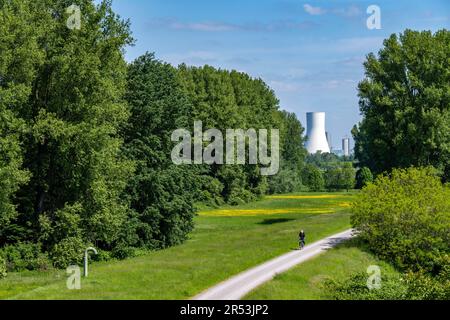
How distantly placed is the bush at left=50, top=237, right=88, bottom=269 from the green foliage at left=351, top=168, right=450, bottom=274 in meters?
18.5

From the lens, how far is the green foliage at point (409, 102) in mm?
56594

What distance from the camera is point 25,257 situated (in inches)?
1515

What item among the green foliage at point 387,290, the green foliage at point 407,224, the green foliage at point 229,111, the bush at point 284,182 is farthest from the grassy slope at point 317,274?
the bush at point 284,182

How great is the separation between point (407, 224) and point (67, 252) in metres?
22.2

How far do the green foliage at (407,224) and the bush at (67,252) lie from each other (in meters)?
18.5

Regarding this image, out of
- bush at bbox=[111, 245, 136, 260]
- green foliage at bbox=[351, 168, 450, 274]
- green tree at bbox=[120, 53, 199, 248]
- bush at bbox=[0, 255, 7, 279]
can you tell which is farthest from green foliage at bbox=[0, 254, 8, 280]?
green foliage at bbox=[351, 168, 450, 274]

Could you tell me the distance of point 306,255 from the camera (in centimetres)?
3544

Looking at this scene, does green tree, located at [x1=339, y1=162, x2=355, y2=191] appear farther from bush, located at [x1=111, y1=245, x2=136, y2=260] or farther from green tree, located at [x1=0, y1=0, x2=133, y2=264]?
green tree, located at [x1=0, y1=0, x2=133, y2=264]

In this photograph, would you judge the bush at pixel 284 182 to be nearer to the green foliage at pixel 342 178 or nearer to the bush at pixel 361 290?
the green foliage at pixel 342 178
